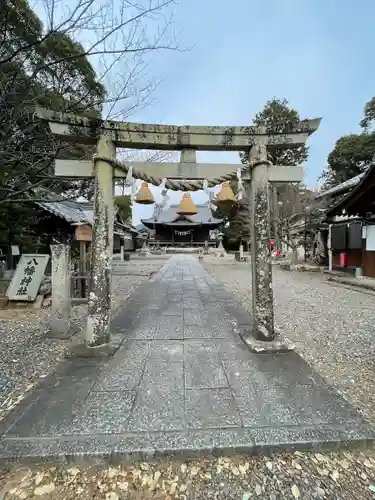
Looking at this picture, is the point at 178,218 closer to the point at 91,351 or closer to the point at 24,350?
the point at 24,350

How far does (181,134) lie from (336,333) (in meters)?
4.16

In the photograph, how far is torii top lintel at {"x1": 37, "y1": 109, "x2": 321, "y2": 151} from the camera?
366 centimetres

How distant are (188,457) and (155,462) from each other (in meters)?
0.24

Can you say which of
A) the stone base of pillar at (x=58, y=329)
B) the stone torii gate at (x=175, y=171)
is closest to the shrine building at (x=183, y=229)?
the stone base of pillar at (x=58, y=329)

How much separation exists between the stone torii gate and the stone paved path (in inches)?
23.5

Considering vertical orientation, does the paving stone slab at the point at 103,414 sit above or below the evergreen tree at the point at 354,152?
below

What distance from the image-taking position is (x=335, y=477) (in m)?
1.78

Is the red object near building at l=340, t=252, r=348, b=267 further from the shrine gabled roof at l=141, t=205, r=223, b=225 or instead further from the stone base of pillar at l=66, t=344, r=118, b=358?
the shrine gabled roof at l=141, t=205, r=223, b=225

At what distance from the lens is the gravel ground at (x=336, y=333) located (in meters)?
2.93

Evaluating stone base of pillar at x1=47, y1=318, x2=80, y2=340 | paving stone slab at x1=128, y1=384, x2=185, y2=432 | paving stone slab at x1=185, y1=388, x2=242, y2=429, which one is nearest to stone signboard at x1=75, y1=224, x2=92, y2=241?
stone base of pillar at x1=47, y1=318, x2=80, y2=340

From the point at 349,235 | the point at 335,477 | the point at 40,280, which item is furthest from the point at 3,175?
the point at 349,235

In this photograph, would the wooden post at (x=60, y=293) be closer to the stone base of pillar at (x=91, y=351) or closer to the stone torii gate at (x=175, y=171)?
the stone base of pillar at (x=91, y=351)

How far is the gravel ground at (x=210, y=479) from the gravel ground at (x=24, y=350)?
3.18ft

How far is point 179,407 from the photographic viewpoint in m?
2.38
